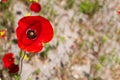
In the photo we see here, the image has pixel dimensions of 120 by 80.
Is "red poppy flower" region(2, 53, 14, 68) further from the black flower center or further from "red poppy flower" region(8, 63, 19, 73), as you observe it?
the black flower center

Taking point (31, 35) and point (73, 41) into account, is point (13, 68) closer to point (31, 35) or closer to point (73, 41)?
point (31, 35)

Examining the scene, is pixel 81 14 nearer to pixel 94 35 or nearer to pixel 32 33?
pixel 94 35

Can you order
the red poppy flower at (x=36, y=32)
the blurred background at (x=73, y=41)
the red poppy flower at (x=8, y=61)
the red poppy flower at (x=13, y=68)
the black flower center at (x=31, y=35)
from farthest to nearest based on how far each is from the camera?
1. the blurred background at (x=73, y=41)
2. the red poppy flower at (x=8, y=61)
3. the red poppy flower at (x=13, y=68)
4. the black flower center at (x=31, y=35)
5. the red poppy flower at (x=36, y=32)

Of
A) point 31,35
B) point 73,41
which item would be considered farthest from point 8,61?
point 73,41

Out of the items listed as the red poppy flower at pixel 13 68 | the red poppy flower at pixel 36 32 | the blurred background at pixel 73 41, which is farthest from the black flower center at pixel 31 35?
the blurred background at pixel 73 41

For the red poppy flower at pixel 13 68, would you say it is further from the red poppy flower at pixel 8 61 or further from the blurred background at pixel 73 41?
the blurred background at pixel 73 41
